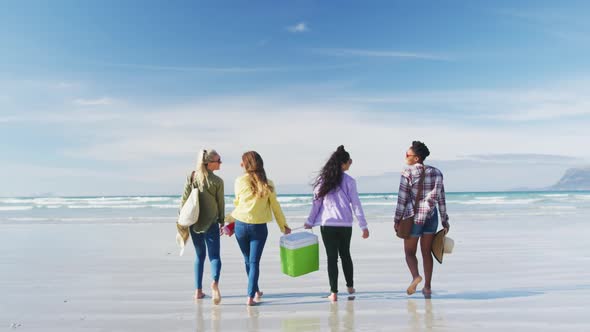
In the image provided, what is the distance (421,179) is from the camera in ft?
19.3

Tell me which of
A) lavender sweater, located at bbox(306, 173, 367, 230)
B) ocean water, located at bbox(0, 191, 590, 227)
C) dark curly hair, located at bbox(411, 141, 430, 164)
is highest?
dark curly hair, located at bbox(411, 141, 430, 164)

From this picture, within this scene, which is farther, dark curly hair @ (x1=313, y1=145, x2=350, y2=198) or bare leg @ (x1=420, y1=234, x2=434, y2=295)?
bare leg @ (x1=420, y1=234, x2=434, y2=295)

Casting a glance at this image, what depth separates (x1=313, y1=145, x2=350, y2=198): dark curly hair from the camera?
19.2 feet

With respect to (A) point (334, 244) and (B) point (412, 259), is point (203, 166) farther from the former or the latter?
(B) point (412, 259)

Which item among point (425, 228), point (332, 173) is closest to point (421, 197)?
point (425, 228)

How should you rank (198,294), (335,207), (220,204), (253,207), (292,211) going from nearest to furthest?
(253,207)
(335,207)
(220,204)
(198,294)
(292,211)

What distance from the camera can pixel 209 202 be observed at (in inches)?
233

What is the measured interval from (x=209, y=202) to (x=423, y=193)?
236 centimetres

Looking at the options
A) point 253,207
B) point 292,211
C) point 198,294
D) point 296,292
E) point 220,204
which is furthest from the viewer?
point 292,211

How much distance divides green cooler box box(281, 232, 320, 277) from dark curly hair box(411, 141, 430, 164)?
1502mm

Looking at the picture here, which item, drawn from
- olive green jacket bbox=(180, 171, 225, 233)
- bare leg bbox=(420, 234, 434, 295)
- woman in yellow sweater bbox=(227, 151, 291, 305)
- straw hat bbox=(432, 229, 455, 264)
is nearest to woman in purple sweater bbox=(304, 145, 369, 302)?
woman in yellow sweater bbox=(227, 151, 291, 305)

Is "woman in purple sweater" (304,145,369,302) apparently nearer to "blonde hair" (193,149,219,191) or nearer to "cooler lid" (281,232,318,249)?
"cooler lid" (281,232,318,249)

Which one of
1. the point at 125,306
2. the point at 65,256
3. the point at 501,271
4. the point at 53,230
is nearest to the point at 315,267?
the point at 125,306

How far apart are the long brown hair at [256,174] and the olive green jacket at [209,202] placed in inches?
17.1
